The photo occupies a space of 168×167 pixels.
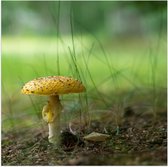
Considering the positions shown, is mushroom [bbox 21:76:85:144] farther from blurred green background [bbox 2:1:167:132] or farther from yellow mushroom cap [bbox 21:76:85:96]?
blurred green background [bbox 2:1:167:132]

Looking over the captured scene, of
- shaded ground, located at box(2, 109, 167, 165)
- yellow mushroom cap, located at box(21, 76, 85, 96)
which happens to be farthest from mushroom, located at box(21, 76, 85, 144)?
shaded ground, located at box(2, 109, 167, 165)

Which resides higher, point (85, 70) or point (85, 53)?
point (85, 53)

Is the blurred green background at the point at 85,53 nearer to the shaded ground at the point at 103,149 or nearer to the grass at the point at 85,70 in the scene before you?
the grass at the point at 85,70

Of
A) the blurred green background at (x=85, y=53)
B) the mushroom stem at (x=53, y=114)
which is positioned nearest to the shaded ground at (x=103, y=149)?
the mushroom stem at (x=53, y=114)

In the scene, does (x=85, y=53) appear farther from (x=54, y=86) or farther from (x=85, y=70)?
(x=54, y=86)

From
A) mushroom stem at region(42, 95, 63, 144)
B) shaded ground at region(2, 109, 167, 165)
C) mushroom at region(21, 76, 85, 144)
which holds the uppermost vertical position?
mushroom at region(21, 76, 85, 144)

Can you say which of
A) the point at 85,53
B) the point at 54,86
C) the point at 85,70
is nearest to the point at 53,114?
the point at 54,86

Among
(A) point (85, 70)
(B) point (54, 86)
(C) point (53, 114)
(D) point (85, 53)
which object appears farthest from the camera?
(D) point (85, 53)
